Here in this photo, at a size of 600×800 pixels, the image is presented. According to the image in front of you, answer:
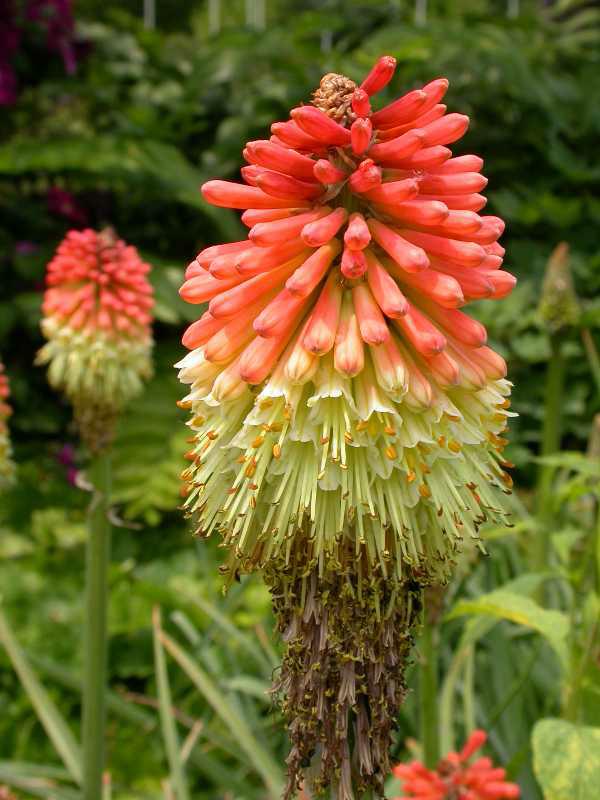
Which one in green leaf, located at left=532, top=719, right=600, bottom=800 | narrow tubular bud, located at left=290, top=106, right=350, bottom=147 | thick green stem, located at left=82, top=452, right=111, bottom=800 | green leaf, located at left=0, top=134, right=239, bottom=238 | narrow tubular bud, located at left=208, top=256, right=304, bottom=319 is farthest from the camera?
green leaf, located at left=0, top=134, right=239, bottom=238

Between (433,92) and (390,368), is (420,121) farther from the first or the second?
(390,368)

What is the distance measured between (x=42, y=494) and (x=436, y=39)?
382 cm

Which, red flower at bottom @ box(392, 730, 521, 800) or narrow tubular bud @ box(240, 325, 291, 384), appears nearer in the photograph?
red flower at bottom @ box(392, 730, 521, 800)

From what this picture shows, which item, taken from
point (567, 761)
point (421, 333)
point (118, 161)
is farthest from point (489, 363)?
point (118, 161)

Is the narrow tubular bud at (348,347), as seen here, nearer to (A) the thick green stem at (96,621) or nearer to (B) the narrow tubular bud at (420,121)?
(B) the narrow tubular bud at (420,121)

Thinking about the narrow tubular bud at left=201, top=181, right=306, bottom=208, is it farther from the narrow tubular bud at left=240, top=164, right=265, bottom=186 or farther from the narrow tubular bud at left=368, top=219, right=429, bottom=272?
the narrow tubular bud at left=368, top=219, right=429, bottom=272

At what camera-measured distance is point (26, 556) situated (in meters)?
5.00

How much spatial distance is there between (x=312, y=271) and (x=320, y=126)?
0.23 m

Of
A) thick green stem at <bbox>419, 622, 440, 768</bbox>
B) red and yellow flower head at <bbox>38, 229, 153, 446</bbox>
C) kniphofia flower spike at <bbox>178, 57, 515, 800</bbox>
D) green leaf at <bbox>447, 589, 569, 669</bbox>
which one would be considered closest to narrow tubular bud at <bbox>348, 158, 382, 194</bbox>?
kniphofia flower spike at <bbox>178, 57, 515, 800</bbox>

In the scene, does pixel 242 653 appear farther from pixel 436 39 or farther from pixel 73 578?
pixel 436 39

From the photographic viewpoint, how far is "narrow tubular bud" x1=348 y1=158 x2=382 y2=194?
145cm

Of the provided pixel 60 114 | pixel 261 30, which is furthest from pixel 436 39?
pixel 60 114

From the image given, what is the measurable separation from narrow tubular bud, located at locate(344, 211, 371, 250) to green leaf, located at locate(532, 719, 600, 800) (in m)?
1.04

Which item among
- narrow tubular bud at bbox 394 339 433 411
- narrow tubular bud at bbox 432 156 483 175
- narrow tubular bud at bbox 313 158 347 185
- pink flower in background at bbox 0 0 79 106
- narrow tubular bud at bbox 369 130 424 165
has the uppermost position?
pink flower in background at bbox 0 0 79 106
